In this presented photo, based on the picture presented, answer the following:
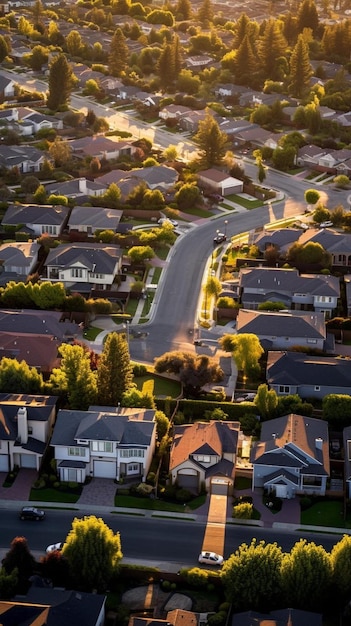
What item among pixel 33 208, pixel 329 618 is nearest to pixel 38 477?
pixel 329 618

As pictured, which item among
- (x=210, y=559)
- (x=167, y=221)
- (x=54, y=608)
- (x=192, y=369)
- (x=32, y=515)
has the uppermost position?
(x=54, y=608)

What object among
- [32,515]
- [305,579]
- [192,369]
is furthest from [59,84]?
[305,579]

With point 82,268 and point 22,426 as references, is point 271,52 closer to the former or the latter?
point 82,268

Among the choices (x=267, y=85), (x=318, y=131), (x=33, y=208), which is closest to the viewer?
(x=33, y=208)

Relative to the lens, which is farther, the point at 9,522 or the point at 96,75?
the point at 96,75

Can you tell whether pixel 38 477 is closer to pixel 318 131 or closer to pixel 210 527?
pixel 210 527

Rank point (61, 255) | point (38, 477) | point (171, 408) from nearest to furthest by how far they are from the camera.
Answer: point (38, 477) → point (171, 408) → point (61, 255)
